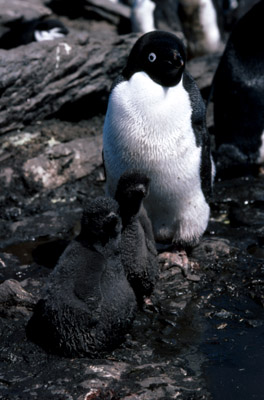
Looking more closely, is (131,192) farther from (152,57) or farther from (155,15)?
(155,15)

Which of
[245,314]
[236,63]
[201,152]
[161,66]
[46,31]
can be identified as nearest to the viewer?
[245,314]

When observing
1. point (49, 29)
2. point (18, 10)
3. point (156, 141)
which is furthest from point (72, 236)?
point (49, 29)

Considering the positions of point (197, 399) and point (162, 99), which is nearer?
point (197, 399)

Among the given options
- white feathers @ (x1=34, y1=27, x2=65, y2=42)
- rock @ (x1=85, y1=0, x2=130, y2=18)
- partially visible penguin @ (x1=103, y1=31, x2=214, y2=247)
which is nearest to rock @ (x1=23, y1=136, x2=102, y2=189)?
partially visible penguin @ (x1=103, y1=31, x2=214, y2=247)

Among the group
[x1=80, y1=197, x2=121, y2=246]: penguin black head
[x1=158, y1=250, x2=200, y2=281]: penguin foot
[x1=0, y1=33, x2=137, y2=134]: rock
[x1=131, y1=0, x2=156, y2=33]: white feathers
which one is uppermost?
[x1=80, y1=197, x2=121, y2=246]: penguin black head

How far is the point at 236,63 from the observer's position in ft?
21.5

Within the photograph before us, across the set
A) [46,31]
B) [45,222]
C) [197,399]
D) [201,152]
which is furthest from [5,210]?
[46,31]

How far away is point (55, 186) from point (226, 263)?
6.19ft

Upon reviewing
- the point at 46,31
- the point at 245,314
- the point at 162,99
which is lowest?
the point at 46,31

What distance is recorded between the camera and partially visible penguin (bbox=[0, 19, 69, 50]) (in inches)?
309

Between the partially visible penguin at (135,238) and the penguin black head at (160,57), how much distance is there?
0.77m

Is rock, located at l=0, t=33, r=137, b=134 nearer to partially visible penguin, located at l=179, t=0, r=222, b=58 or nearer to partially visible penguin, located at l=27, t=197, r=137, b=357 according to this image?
partially visible penguin, located at l=27, t=197, r=137, b=357

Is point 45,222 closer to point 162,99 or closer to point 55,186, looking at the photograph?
point 55,186

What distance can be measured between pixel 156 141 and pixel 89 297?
136 cm
